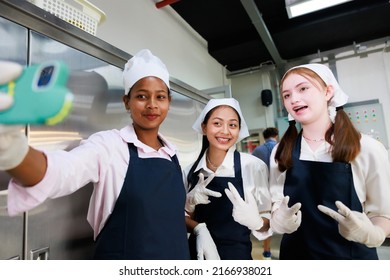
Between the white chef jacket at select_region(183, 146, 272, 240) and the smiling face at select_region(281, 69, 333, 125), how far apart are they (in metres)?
0.30

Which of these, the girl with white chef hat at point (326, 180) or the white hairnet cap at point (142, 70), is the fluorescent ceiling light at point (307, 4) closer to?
the girl with white chef hat at point (326, 180)

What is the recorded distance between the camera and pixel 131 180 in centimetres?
69

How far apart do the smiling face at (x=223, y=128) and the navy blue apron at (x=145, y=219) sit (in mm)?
316

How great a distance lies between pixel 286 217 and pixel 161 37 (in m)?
2.13

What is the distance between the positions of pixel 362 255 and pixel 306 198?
24 cm

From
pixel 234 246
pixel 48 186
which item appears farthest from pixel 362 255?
pixel 48 186

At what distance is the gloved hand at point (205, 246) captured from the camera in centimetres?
89

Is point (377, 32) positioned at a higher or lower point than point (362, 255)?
higher

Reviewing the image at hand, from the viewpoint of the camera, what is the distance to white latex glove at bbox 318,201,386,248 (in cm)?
63

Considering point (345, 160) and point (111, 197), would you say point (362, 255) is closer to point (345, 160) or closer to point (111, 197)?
point (345, 160)

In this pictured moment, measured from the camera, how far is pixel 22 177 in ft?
1.39

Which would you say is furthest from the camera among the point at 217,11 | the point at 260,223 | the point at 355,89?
the point at 355,89

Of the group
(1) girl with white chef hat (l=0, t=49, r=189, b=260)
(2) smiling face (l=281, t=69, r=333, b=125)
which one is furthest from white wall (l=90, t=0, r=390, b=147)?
(2) smiling face (l=281, t=69, r=333, b=125)

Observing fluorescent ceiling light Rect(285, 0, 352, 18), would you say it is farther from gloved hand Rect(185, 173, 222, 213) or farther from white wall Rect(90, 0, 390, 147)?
gloved hand Rect(185, 173, 222, 213)
